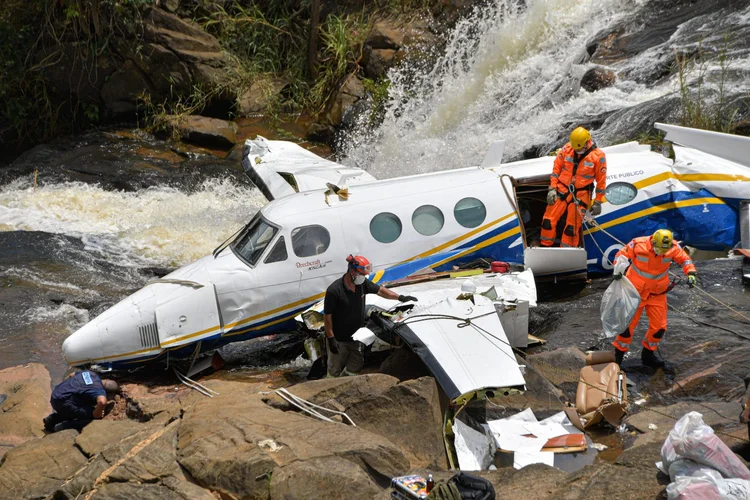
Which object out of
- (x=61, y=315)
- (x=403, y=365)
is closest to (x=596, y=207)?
(x=403, y=365)

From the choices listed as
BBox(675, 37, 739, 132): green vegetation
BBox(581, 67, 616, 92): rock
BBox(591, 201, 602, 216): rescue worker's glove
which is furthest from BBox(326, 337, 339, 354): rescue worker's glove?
BBox(581, 67, 616, 92): rock

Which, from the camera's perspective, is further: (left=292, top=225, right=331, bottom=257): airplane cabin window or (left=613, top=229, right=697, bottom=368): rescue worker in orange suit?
(left=292, top=225, right=331, bottom=257): airplane cabin window

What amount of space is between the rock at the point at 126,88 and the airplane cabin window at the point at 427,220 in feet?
43.0

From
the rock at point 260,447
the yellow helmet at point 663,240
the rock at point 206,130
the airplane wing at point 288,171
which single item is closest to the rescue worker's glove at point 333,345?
the rock at point 260,447

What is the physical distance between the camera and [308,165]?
49.6ft

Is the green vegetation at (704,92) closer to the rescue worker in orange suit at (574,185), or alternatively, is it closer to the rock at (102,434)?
the rescue worker in orange suit at (574,185)

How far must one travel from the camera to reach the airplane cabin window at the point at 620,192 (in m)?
12.4

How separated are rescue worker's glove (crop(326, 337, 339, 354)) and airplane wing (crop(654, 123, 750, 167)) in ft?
22.9

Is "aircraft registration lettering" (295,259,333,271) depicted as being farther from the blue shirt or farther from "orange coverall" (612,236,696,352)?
"orange coverall" (612,236,696,352)

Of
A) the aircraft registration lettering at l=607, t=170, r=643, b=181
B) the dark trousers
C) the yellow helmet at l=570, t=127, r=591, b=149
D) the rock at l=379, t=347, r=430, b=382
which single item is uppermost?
the yellow helmet at l=570, t=127, r=591, b=149

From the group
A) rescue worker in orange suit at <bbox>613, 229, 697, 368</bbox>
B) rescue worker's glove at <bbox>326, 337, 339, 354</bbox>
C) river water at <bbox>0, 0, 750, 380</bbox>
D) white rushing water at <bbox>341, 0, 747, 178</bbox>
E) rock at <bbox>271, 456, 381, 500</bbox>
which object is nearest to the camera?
rock at <bbox>271, 456, 381, 500</bbox>

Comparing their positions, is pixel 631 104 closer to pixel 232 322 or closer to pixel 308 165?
pixel 308 165

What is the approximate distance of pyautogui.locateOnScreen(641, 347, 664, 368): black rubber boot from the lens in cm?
991

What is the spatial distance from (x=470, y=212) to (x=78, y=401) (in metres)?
6.02
